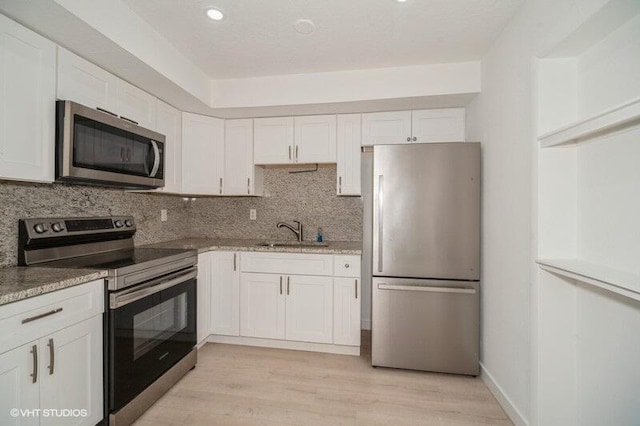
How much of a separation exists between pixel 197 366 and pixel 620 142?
2973 mm

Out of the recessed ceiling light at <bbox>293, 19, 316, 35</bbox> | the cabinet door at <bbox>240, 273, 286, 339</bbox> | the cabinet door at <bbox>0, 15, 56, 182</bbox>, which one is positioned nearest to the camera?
the cabinet door at <bbox>0, 15, 56, 182</bbox>

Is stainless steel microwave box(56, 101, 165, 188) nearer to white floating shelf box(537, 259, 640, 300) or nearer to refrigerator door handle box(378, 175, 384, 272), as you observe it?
refrigerator door handle box(378, 175, 384, 272)

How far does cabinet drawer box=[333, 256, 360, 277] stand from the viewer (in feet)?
8.73

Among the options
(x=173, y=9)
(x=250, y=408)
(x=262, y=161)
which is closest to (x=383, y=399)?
(x=250, y=408)

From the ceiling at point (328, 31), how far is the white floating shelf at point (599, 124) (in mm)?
906

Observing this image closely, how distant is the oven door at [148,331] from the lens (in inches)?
66.3

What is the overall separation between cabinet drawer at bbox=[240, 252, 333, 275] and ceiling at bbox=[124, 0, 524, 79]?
1609mm

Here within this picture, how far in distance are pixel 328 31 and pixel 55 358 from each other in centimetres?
235

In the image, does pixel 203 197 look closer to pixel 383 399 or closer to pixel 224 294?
pixel 224 294

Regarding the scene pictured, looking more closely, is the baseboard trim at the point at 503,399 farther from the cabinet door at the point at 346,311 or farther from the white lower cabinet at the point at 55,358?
the white lower cabinet at the point at 55,358

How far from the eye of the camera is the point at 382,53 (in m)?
2.36

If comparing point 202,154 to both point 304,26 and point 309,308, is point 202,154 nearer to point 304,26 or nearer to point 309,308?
point 304,26

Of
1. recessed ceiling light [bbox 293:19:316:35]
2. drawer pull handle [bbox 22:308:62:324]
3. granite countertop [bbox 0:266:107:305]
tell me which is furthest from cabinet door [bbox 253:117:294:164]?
drawer pull handle [bbox 22:308:62:324]

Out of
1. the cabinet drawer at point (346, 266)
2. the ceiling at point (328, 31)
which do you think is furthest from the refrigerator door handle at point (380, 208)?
the ceiling at point (328, 31)
